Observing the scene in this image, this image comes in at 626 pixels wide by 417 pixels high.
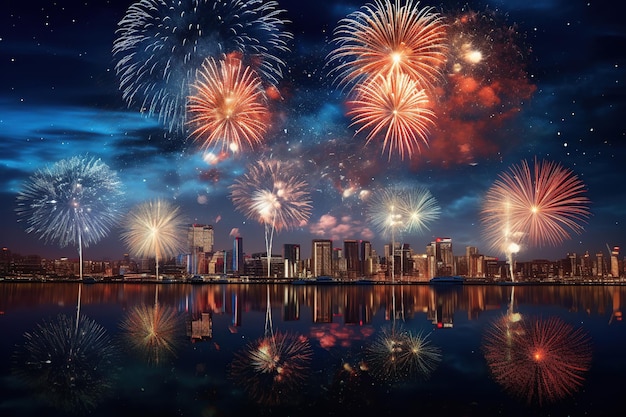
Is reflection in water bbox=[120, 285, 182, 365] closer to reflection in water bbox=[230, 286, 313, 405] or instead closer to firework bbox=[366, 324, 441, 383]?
reflection in water bbox=[230, 286, 313, 405]

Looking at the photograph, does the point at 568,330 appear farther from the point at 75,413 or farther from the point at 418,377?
the point at 75,413

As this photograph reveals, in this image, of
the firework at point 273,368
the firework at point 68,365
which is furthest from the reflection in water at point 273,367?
the firework at point 68,365

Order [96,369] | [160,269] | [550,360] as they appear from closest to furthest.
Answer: [96,369] < [550,360] < [160,269]

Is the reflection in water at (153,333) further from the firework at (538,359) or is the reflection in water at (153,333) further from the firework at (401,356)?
the firework at (538,359)

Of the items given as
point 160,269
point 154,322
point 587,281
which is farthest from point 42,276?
point 587,281

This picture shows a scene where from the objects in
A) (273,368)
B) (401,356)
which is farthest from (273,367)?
(401,356)

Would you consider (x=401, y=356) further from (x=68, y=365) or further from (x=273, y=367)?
(x=68, y=365)
